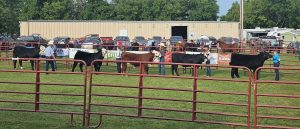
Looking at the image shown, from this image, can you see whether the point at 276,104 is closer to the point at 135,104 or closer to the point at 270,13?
the point at 135,104

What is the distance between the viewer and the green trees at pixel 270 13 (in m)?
96.4

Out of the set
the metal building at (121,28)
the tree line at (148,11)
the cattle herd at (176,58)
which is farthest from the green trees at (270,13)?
the cattle herd at (176,58)

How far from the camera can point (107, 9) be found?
9631 centimetres

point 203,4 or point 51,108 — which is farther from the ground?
point 203,4

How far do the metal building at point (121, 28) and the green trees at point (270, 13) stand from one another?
1449 inches

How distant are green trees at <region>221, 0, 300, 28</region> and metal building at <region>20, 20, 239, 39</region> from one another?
36.8m

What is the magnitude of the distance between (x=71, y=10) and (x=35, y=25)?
4112cm

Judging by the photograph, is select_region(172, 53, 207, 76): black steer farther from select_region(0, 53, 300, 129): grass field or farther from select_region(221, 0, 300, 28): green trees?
select_region(221, 0, 300, 28): green trees

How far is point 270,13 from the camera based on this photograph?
102m

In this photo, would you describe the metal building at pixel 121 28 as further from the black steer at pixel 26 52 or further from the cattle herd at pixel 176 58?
the cattle herd at pixel 176 58

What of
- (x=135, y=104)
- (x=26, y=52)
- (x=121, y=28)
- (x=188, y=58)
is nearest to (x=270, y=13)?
(x=121, y=28)

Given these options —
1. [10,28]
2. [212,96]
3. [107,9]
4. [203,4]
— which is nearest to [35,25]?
[10,28]

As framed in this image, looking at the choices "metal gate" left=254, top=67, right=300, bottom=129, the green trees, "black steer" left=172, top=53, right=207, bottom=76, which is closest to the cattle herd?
"black steer" left=172, top=53, right=207, bottom=76

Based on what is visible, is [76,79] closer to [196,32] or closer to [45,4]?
[196,32]
